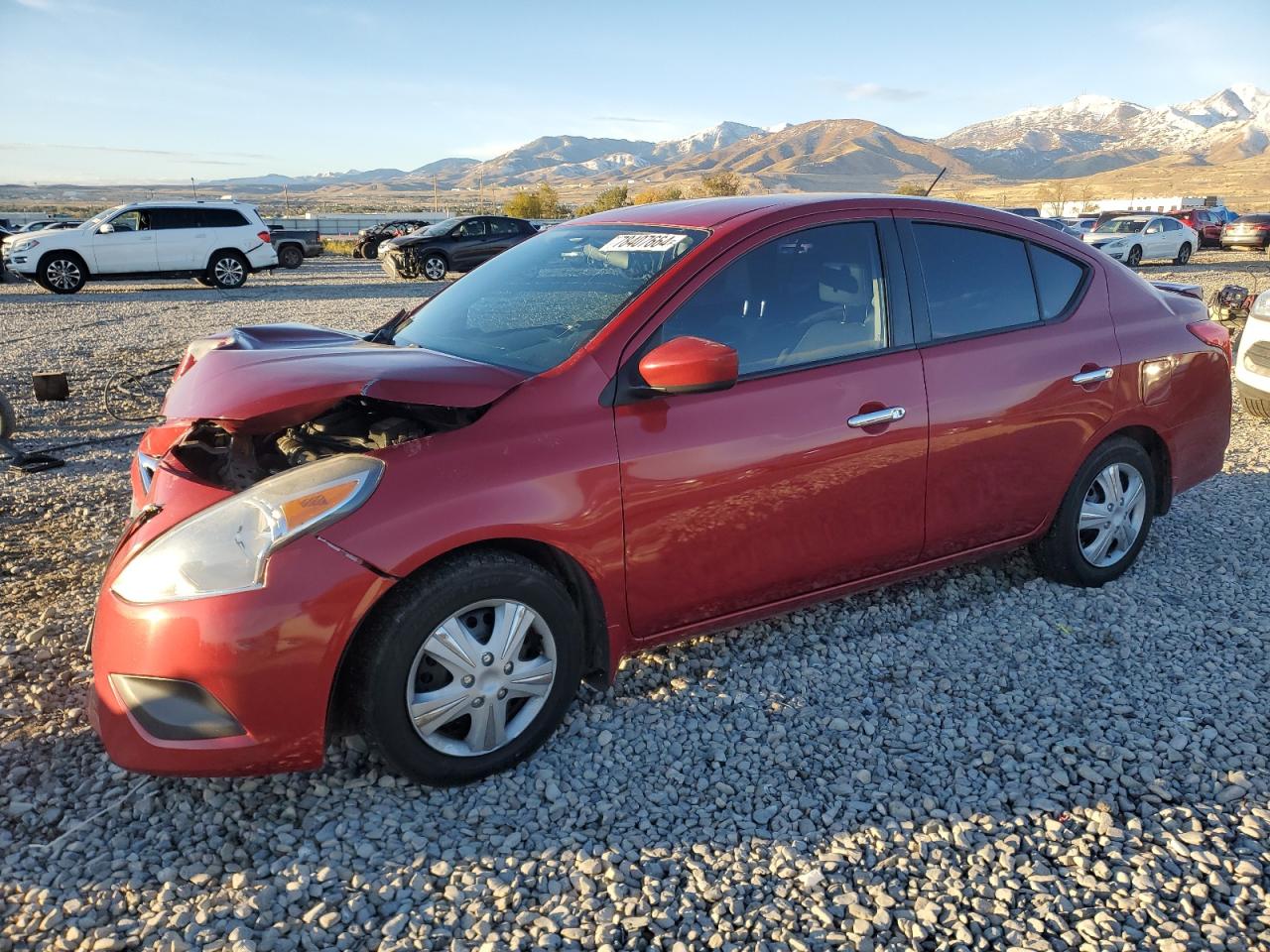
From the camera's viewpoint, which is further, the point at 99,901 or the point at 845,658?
the point at 845,658

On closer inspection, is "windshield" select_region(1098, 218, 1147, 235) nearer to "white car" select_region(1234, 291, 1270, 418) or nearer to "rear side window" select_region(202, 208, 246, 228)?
"white car" select_region(1234, 291, 1270, 418)

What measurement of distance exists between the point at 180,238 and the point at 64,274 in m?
2.37

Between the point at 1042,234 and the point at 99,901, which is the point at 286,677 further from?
the point at 1042,234

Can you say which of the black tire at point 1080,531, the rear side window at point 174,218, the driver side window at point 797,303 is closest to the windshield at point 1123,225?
the rear side window at point 174,218

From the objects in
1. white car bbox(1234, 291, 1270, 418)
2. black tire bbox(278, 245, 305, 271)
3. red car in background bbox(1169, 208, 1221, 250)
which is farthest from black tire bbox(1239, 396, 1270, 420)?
red car in background bbox(1169, 208, 1221, 250)

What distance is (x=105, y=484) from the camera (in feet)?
19.5

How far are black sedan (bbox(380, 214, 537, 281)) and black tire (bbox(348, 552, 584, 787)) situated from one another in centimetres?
2017

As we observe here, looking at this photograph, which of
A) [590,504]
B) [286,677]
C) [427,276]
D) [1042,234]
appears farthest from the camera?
[427,276]

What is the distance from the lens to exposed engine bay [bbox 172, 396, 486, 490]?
288 centimetres

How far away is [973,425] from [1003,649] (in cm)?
91

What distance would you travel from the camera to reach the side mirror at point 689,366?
281 centimetres

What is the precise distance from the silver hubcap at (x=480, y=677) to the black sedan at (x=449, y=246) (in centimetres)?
2018

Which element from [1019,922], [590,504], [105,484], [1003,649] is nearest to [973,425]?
[1003,649]

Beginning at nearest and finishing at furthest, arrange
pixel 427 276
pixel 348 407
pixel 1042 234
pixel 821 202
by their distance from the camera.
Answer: pixel 348 407, pixel 821 202, pixel 1042 234, pixel 427 276
